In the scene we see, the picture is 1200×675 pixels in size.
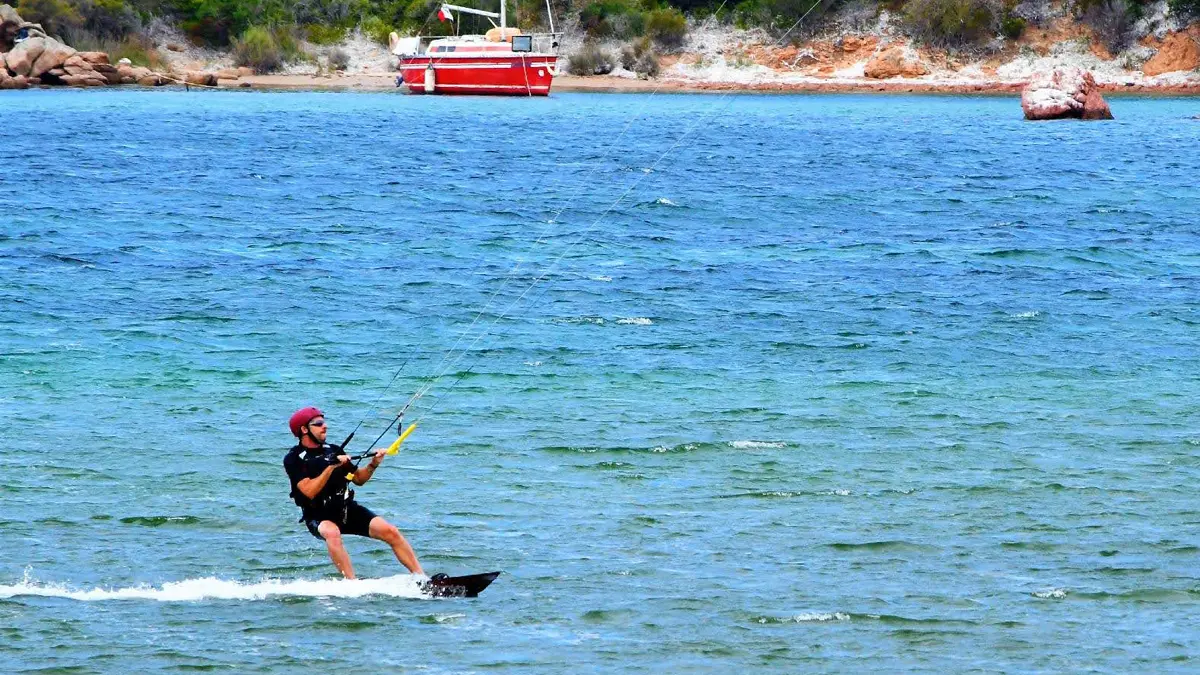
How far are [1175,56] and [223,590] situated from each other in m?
102

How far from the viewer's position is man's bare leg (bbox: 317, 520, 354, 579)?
A: 13.9m

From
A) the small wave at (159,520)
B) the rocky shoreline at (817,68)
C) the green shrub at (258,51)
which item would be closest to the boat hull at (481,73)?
the rocky shoreline at (817,68)

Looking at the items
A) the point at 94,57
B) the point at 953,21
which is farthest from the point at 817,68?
the point at 94,57

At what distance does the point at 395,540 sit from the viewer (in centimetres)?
1402

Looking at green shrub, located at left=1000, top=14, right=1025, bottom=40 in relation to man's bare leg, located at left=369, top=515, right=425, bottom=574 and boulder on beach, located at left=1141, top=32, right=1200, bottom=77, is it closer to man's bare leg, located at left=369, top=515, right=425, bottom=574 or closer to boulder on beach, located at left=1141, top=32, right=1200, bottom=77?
boulder on beach, located at left=1141, top=32, right=1200, bottom=77

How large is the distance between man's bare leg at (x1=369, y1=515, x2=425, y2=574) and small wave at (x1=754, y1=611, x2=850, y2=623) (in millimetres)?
2941

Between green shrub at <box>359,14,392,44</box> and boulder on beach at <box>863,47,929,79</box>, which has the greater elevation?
green shrub at <box>359,14,392,44</box>

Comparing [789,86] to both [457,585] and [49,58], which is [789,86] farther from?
[457,585]

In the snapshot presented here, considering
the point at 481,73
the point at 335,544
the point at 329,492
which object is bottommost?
the point at 335,544

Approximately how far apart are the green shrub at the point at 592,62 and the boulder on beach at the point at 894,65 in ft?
58.0

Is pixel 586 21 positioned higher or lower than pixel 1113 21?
A: higher

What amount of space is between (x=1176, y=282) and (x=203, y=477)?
2140cm

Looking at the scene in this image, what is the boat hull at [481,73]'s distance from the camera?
101188 millimetres

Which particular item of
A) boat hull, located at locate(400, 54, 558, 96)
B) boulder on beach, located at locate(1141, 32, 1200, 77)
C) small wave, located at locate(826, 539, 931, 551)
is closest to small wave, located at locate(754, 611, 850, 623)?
small wave, located at locate(826, 539, 931, 551)
